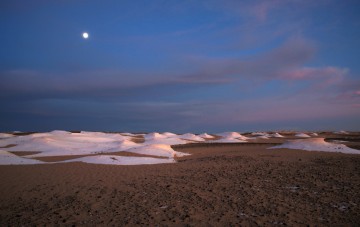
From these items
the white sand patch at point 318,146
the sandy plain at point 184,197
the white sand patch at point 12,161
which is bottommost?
the sandy plain at point 184,197

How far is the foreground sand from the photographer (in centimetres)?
796

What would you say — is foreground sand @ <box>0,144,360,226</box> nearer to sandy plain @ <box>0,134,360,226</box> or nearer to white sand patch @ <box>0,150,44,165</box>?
sandy plain @ <box>0,134,360,226</box>

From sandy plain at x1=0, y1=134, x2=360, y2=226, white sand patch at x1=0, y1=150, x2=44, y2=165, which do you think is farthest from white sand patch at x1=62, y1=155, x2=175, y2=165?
sandy plain at x1=0, y1=134, x2=360, y2=226

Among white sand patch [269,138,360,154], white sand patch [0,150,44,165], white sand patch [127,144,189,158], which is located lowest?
white sand patch [0,150,44,165]

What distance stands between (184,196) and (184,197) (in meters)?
0.15

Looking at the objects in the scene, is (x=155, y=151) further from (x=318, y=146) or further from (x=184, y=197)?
(x=184, y=197)

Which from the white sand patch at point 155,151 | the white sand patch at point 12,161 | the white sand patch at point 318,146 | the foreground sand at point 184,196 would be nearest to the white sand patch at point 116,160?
the white sand patch at point 12,161

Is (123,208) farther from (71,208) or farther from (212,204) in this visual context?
(212,204)

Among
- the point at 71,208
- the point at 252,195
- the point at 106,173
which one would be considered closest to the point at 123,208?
the point at 71,208

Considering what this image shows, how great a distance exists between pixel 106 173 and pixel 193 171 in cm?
497

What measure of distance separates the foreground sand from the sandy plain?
0.09 feet

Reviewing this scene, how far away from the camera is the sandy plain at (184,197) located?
26.0ft

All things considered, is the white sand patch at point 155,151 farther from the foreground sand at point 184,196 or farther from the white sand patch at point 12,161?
the foreground sand at point 184,196

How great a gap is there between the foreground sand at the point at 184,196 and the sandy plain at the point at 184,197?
29 mm
